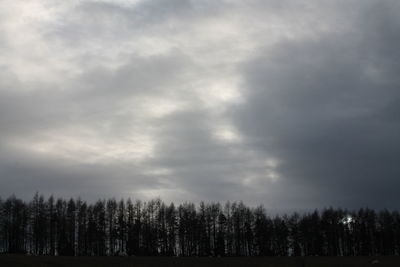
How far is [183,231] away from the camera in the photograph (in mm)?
158000

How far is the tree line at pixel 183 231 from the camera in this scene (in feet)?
473

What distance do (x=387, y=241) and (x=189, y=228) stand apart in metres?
70.9

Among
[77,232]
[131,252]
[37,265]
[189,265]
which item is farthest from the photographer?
[77,232]

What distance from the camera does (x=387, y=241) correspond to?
576 feet

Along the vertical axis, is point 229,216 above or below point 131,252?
above

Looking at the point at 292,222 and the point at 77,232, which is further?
the point at 292,222

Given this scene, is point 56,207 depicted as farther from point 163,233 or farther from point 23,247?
point 163,233

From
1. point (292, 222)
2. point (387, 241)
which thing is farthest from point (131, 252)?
point (387, 241)

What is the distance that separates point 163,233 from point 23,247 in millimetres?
41494

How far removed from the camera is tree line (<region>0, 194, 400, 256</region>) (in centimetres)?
14412

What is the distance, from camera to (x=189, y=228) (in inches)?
6240

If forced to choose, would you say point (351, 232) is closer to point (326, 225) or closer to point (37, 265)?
point (326, 225)

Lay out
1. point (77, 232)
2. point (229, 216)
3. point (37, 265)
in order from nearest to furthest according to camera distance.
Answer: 1. point (37, 265)
2. point (77, 232)
3. point (229, 216)

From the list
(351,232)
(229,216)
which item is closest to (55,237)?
(229,216)
